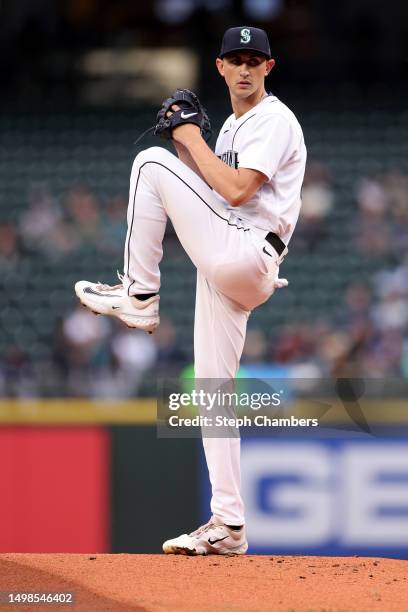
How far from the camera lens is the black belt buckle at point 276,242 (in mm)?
4246

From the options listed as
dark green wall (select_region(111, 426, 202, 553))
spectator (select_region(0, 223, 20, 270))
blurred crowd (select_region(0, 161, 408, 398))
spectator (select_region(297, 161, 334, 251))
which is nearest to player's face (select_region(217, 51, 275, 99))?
dark green wall (select_region(111, 426, 202, 553))

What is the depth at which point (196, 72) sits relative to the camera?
1395 cm

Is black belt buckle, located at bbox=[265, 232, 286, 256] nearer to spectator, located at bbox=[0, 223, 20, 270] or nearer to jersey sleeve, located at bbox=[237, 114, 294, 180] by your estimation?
jersey sleeve, located at bbox=[237, 114, 294, 180]

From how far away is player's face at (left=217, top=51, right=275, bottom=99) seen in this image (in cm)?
425

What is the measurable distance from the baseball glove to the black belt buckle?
1.43 feet

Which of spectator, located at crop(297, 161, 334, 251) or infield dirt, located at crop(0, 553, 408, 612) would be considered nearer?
infield dirt, located at crop(0, 553, 408, 612)

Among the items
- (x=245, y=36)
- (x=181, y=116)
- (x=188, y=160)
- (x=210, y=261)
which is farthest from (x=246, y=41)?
(x=210, y=261)

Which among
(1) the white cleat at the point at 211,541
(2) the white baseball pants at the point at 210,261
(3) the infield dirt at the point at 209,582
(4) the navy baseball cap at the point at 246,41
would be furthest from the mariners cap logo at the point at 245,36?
(3) the infield dirt at the point at 209,582

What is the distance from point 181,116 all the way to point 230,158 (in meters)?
0.27

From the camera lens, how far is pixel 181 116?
13.6 feet

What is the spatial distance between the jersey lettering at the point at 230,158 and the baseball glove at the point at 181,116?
0.43 feet

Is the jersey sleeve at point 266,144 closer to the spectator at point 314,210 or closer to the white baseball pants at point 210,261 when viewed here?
the white baseball pants at point 210,261

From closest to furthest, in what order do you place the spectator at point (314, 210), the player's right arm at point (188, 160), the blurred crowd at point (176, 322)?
the player's right arm at point (188, 160), the blurred crowd at point (176, 322), the spectator at point (314, 210)

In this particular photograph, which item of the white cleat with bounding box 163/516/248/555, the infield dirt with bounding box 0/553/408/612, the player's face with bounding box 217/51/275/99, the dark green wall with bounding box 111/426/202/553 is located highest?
the player's face with bounding box 217/51/275/99
